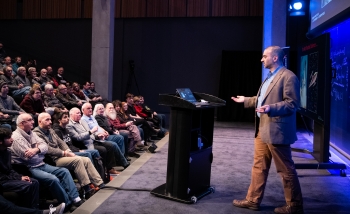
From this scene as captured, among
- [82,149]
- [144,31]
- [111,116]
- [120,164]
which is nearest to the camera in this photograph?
[82,149]

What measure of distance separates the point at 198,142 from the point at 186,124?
0.26m

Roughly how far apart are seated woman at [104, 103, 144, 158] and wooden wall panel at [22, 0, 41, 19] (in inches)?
283

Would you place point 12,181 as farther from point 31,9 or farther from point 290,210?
point 31,9

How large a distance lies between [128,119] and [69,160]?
8.95 ft

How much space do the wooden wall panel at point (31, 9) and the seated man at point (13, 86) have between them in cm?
513

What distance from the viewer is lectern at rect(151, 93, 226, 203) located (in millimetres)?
3195

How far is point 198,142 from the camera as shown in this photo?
133 inches

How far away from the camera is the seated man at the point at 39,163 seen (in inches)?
132

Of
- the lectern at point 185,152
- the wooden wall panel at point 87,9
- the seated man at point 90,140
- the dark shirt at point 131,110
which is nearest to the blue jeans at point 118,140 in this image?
the seated man at point 90,140

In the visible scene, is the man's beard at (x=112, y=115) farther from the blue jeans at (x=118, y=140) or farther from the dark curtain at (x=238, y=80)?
the dark curtain at (x=238, y=80)

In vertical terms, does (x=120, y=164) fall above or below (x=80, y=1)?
below

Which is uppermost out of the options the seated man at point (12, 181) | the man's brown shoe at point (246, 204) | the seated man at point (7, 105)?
the seated man at point (7, 105)

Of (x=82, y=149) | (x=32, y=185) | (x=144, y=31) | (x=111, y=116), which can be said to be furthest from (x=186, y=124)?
(x=144, y=31)

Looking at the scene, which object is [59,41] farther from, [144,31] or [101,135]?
[101,135]
